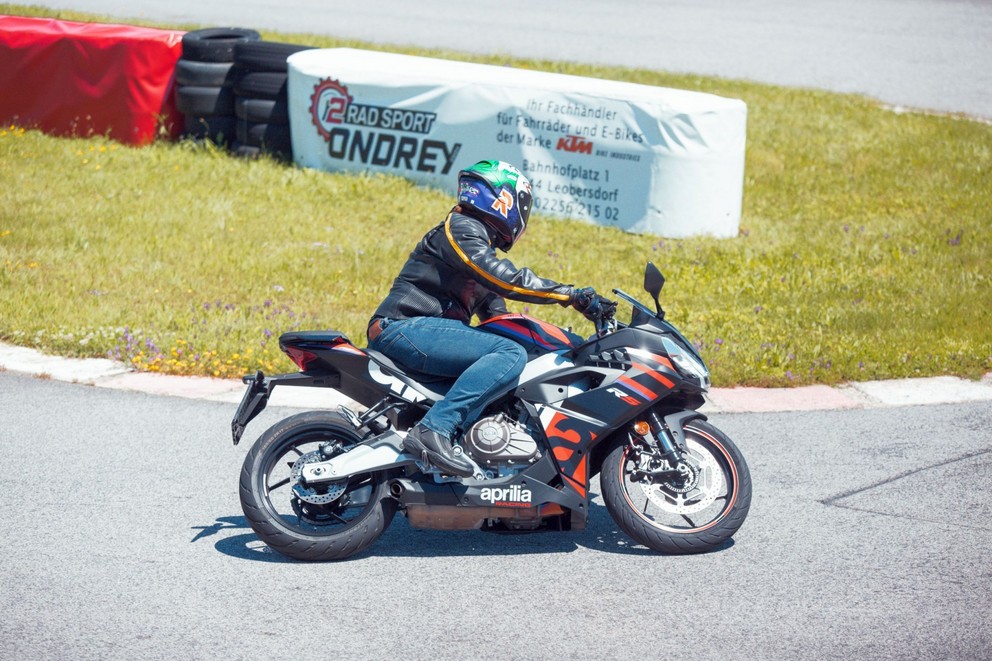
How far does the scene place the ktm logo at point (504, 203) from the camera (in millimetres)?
5562

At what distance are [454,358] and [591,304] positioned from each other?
0.67 m

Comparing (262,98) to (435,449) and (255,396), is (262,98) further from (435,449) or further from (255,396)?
(435,449)

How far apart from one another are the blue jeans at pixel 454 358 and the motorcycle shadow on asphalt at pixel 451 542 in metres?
0.60

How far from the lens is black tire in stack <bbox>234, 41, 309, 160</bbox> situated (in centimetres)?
1303

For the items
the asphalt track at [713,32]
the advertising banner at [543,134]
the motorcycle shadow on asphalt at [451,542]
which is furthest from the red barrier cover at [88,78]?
the motorcycle shadow on asphalt at [451,542]

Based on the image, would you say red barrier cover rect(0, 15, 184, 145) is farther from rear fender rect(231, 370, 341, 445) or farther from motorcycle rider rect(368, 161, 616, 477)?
rear fender rect(231, 370, 341, 445)

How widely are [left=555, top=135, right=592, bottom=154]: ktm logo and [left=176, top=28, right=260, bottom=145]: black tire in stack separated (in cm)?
395

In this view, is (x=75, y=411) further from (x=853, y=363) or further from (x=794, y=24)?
(x=794, y=24)

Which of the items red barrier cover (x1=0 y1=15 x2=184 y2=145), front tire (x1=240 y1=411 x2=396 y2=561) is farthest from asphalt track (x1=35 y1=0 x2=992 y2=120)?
front tire (x1=240 y1=411 x2=396 y2=561)

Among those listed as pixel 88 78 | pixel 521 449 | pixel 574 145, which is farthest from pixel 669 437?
pixel 88 78

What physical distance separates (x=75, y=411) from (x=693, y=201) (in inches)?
252

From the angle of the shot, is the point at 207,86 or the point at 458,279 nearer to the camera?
the point at 458,279

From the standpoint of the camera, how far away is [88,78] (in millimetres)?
13617

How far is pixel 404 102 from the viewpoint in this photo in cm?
1238
